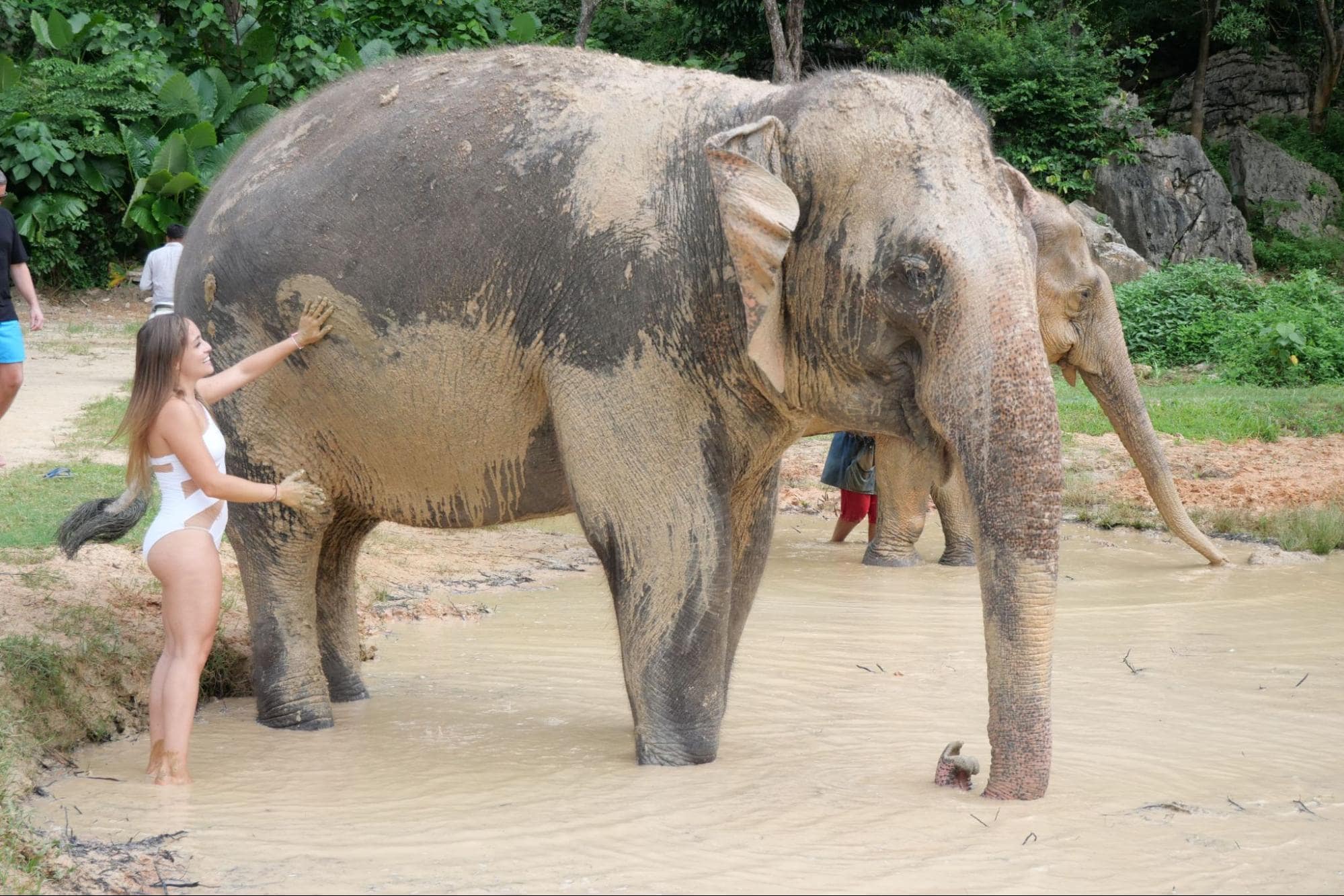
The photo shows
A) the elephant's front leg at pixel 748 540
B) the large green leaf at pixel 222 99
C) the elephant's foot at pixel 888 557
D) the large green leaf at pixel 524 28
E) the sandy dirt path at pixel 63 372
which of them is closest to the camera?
the elephant's front leg at pixel 748 540

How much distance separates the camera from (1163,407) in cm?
1432

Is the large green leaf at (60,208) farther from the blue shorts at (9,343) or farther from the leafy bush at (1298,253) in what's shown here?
the leafy bush at (1298,253)

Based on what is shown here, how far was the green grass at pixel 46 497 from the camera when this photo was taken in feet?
25.0

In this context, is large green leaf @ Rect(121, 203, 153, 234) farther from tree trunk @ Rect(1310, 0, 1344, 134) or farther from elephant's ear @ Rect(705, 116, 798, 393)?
tree trunk @ Rect(1310, 0, 1344, 134)

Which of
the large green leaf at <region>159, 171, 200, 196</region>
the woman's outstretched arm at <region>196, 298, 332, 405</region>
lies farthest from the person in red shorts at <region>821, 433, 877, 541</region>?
the large green leaf at <region>159, 171, 200, 196</region>

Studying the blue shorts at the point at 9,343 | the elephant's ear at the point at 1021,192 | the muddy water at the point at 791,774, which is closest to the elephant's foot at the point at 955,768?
the muddy water at the point at 791,774

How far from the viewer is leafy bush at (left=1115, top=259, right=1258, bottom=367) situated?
18.2m

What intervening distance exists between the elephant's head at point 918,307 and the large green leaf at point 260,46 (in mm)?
18241

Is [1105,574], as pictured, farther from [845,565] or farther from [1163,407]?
[1163,407]

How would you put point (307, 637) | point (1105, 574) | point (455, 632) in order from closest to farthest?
point (307, 637) → point (455, 632) → point (1105, 574)

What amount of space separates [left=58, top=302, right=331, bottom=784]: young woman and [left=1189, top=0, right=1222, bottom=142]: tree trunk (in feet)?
72.5

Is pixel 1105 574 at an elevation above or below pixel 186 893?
below

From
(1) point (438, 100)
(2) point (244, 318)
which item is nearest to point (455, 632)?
(2) point (244, 318)

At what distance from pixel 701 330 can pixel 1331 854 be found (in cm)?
241
